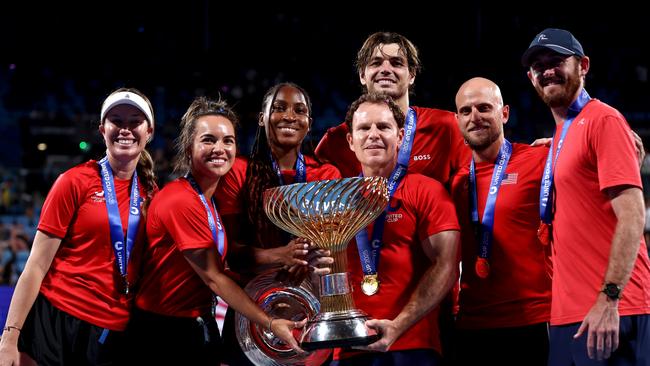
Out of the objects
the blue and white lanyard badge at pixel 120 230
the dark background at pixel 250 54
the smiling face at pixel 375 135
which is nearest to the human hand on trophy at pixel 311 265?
the smiling face at pixel 375 135

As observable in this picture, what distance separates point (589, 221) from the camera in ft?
9.52

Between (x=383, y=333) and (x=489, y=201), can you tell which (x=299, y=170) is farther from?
(x=383, y=333)

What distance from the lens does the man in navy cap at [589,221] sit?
2.73 m

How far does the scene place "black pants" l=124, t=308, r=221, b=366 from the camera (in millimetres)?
3479

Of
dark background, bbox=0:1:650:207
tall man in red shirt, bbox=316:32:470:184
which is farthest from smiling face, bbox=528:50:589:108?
dark background, bbox=0:1:650:207

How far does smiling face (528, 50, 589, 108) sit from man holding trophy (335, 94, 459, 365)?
597 millimetres

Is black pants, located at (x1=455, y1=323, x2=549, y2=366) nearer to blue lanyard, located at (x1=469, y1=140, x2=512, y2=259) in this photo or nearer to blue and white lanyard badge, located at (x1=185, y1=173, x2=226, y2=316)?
blue lanyard, located at (x1=469, y1=140, x2=512, y2=259)

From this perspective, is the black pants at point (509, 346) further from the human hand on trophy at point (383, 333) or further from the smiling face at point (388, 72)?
the smiling face at point (388, 72)

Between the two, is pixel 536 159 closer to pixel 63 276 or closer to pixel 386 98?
pixel 386 98

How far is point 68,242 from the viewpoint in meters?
3.57

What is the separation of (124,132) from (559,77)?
6.44ft

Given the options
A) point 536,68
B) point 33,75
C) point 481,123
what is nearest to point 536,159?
point 481,123

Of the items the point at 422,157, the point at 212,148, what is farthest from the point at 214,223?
the point at 422,157

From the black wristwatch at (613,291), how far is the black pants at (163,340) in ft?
5.92
